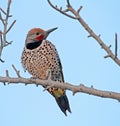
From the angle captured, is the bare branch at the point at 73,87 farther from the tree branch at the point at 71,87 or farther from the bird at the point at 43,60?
the bird at the point at 43,60

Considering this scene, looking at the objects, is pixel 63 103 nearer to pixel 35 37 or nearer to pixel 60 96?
pixel 60 96

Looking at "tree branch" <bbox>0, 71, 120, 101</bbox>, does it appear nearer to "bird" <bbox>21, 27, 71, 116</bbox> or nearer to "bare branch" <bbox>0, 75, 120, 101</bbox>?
A: "bare branch" <bbox>0, 75, 120, 101</bbox>

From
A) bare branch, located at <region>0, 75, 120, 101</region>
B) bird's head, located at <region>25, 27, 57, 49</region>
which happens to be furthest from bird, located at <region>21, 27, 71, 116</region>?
bare branch, located at <region>0, 75, 120, 101</region>

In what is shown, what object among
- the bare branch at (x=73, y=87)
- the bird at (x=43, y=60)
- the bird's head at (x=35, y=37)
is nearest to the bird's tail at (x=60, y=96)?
the bird at (x=43, y=60)

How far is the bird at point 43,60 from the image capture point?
711 cm

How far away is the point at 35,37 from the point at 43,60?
0.62 meters

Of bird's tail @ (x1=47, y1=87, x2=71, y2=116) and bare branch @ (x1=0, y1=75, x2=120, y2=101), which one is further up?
bare branch @ (x1=0, y1=75, x2=120, y2=101)

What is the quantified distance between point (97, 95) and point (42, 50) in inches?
133

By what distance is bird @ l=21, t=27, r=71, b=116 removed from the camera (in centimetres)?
711

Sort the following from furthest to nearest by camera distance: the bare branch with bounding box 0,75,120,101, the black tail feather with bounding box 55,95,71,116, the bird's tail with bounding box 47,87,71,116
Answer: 1. the bird's tail with bounding box 47,87,71,116
2. the black tail feather with bounding box 55,95,71,116
3. the bare branch with bounding box 0,75,120,101

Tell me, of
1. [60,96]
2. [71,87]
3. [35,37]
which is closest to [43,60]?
[35,37]

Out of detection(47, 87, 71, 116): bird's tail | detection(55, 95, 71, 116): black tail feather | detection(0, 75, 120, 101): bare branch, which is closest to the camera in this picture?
detection(0, 75, 120, 101): bare branch

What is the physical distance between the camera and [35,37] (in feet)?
24.7

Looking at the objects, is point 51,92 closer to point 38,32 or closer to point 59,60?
point 59,60
